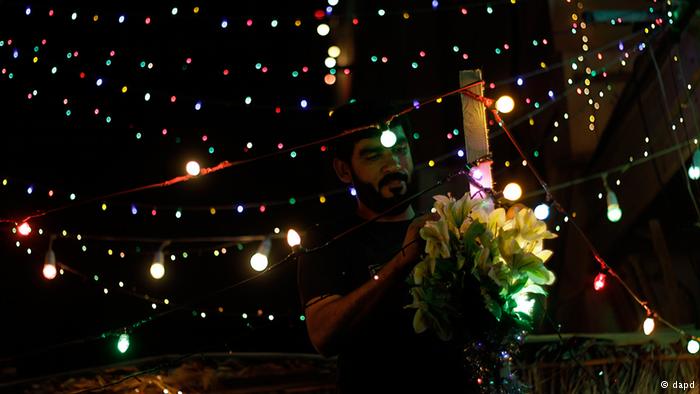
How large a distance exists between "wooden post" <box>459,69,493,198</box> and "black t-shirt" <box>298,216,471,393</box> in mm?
440

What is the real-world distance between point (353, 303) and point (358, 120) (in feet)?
3.08

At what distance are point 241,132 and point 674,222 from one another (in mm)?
4710

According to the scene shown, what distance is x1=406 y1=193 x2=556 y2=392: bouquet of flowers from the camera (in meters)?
2.19

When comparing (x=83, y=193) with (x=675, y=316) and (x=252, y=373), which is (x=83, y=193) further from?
(x=675, y=316)

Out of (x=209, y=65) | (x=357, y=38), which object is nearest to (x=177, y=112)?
(x=209, y=65)

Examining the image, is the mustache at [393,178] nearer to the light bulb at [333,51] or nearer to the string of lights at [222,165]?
the string of lights at [222,165]

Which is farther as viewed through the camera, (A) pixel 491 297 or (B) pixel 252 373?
(B) pixel 252 373

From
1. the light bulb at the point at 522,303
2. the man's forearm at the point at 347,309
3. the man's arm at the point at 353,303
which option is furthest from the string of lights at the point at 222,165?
the light bulb at the point at 522,303

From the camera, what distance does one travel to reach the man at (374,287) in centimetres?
253

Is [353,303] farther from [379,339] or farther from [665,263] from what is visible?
[665,263]

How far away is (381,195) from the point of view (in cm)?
304

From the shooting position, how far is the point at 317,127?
27.9 ft

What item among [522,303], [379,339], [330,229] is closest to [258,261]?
[330,229]

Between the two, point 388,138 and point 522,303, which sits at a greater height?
point 388,138
